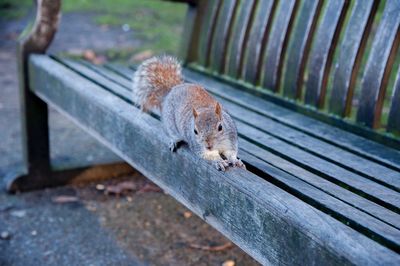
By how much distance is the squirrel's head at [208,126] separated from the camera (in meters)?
1.67

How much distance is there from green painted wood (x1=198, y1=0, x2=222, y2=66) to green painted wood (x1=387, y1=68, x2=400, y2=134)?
45.1 inches

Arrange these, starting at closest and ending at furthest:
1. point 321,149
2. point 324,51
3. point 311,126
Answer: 1. point 321,149
2. point 311,126
3. point 324,51

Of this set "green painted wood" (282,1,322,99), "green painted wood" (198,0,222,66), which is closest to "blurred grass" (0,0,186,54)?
"green painted wood" (198,0,222,66)

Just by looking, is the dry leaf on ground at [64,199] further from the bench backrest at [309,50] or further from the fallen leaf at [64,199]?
the bench backrest at [309,50]

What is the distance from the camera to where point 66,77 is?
95.5 inches

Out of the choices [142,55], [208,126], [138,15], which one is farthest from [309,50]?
[138,15]

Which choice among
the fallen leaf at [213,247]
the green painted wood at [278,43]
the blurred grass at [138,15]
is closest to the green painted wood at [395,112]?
the green painted wood at [278,43]

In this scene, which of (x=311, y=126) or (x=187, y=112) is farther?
(x=311, y=126)

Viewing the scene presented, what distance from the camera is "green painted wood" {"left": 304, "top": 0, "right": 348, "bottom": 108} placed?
229cm

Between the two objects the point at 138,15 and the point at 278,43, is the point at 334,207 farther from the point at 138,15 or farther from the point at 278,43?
the point at 138,15

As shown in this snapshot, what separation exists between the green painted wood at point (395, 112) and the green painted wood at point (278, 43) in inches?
→ 23.9

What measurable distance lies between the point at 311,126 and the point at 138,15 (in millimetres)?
5414

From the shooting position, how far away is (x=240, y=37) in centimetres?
275

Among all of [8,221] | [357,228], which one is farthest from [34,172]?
[357,228]
